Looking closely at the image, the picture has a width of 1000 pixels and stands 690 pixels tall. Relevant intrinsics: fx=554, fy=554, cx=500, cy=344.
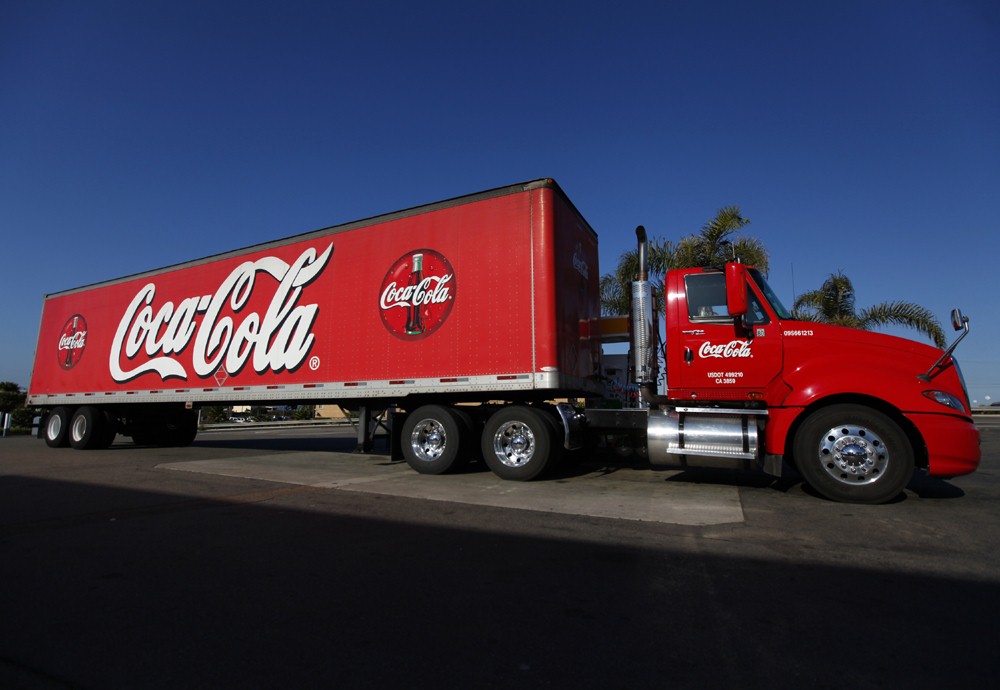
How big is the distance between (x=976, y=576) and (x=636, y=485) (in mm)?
4084

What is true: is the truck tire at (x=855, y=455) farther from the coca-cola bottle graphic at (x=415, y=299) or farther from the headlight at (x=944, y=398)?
the coca-cola bottle graphic at (x=415, y=299)

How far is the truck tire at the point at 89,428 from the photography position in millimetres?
13750

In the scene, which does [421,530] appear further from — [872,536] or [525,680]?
[872,536]

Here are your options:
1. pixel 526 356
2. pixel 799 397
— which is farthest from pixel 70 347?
pixel 799 397

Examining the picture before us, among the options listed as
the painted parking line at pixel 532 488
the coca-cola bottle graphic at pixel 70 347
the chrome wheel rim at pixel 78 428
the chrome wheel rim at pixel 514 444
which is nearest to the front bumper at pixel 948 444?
the painted parking line at pixel 532 488

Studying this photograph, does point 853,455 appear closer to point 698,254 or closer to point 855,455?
point 855,455

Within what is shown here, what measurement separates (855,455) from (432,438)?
5571mm

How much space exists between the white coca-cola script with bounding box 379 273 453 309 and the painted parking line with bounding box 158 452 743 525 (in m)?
2.70

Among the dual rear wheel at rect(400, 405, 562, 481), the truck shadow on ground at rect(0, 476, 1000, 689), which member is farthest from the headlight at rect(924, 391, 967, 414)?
the dual rear wheel at rect(400, 405, 562, 481)

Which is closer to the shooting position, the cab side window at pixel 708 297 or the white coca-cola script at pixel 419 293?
the cab side window at pixel 708 297

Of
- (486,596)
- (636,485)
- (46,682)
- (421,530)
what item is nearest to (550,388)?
(636,485)

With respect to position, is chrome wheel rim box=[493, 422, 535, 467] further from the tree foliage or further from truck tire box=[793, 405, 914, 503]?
the tree foliage

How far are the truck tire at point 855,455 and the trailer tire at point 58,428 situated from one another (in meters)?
16.8

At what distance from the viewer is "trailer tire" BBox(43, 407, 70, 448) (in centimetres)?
1441
